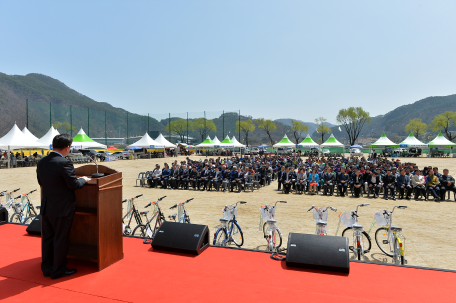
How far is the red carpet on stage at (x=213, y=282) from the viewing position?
252 cm

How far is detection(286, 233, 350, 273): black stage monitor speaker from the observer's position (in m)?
3.05

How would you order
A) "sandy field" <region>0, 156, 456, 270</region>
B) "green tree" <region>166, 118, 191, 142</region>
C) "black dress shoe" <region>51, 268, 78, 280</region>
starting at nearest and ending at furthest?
"black dress shoe" <region>51, 268, 78, 280</region>, "sandy field" <region>0, 156, 456, 270</region>, "green tree" <region>166, 118, 191, 142</region>

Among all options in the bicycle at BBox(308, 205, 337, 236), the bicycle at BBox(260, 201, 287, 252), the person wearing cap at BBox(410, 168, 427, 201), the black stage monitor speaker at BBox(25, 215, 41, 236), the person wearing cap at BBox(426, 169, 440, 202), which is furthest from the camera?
the person wearing cap at BBox(410, 168, 427, 201)

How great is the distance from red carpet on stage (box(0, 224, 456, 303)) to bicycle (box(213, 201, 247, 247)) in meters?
1.22

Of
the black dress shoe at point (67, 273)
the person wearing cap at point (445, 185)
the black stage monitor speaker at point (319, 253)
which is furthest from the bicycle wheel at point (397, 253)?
the person wearing cap at point (445, 185)

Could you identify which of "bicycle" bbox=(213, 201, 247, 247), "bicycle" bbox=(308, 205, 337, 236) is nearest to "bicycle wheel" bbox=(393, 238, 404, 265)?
"bicycle" bbox=(308, 205, 337, 236)

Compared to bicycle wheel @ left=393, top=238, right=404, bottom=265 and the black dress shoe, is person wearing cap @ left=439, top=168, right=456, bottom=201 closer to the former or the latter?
bicycle wheel @ left=393, top=238, right=404, bottom=265

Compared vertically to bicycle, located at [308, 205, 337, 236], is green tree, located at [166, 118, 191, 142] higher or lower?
higher

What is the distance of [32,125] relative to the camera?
8662 centimetres

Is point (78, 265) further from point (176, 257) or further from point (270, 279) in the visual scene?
point (270, 279)

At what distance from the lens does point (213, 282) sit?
2812mm

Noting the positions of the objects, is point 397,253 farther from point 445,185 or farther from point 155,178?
point 155,178

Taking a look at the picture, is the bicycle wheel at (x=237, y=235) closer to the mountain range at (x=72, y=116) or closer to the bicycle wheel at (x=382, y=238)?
the bicycle wheel at (x=382, y=238)

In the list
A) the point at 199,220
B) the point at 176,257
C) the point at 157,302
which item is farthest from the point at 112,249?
the point at 199,220
